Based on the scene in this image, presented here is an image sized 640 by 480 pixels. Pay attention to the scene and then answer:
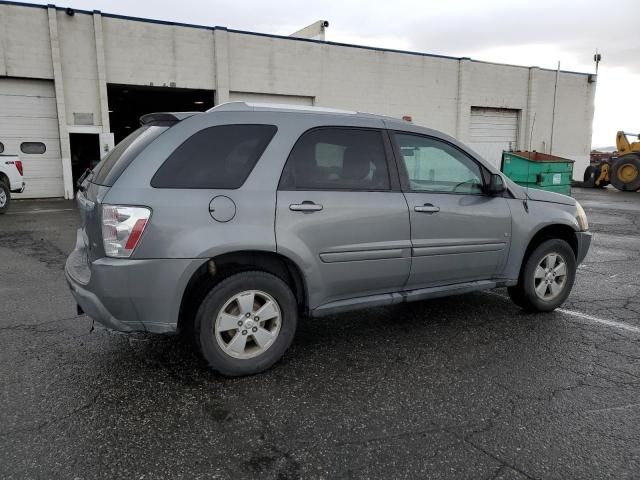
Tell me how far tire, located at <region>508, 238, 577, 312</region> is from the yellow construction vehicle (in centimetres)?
2007

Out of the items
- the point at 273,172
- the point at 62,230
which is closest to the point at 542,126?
the point at 62,230

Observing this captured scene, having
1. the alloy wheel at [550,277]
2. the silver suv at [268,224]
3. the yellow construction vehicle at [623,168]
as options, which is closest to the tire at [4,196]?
the silver suv at [268,224]

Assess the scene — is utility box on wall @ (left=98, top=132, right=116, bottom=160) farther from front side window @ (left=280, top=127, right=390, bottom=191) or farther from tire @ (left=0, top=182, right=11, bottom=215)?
front side window @ (left=280, top=127, right=390, bottom=191)

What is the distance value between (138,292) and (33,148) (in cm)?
1751

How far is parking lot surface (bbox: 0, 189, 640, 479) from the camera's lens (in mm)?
2596

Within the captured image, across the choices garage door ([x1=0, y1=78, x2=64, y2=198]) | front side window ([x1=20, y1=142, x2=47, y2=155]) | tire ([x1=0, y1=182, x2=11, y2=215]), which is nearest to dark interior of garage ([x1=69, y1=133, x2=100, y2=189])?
garage door ([x1=0, y1=78, x2=64, y2=198])

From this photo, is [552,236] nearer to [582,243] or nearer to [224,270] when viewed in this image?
[582,243]

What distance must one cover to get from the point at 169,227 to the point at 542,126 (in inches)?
1160

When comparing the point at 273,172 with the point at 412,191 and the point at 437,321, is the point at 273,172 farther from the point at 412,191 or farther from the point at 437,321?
the point at 437,321

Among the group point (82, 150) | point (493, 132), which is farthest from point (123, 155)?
point (493, 132)

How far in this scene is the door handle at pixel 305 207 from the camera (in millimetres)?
3578

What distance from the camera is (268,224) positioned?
11.4ft

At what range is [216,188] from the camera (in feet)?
11.1

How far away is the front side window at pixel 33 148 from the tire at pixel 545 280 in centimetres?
1781
